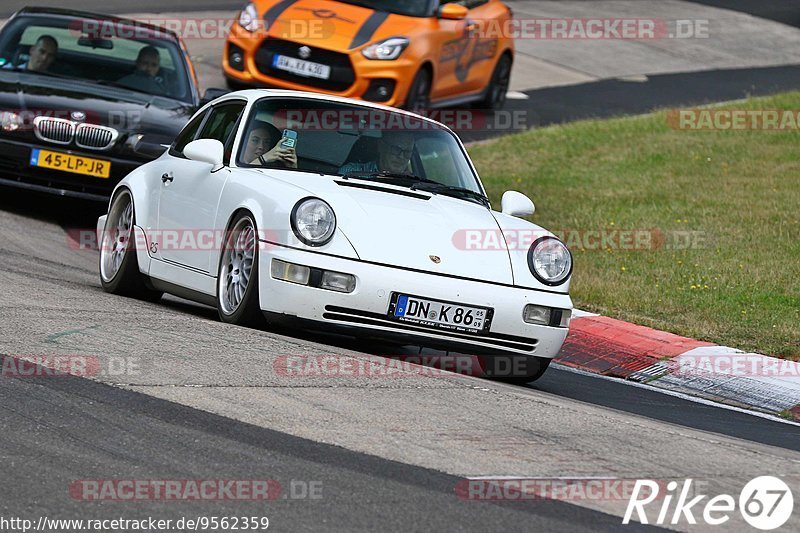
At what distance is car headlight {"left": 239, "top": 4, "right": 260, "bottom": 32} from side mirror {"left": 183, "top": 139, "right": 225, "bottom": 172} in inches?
316

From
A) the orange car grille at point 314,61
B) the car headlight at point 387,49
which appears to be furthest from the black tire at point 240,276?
the car headlight at point 387,49

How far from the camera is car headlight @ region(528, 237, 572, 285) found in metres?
7.80

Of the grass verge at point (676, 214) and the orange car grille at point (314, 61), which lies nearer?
the grass verge at point (676, 214)

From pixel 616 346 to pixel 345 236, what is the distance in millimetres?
2816

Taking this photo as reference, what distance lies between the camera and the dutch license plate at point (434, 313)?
7418 mm

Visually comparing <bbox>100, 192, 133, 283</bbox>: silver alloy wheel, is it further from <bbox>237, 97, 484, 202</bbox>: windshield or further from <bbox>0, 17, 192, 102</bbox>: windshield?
<bbox>0, 17, 192, 102</bbox>: windshield

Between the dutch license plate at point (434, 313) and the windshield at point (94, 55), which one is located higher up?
the windshield at point (94, 55)

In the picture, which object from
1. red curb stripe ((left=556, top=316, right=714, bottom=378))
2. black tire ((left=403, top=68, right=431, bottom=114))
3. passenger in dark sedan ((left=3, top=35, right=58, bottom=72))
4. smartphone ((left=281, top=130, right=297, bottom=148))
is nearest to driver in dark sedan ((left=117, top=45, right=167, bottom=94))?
passenger in dark sedan ((left=3, top=35, right=58, bottom=72))

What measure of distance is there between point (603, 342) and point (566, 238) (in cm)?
326

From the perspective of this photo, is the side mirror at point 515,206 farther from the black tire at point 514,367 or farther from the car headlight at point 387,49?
the car headlight at point 387,49

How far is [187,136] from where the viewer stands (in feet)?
31.8

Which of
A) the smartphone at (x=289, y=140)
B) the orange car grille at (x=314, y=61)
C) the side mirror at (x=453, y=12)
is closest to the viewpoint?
the smartphone at (x=289, y=140)

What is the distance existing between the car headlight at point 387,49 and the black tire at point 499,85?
8.78 feet

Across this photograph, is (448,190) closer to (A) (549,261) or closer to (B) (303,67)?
(A) (549,261)
